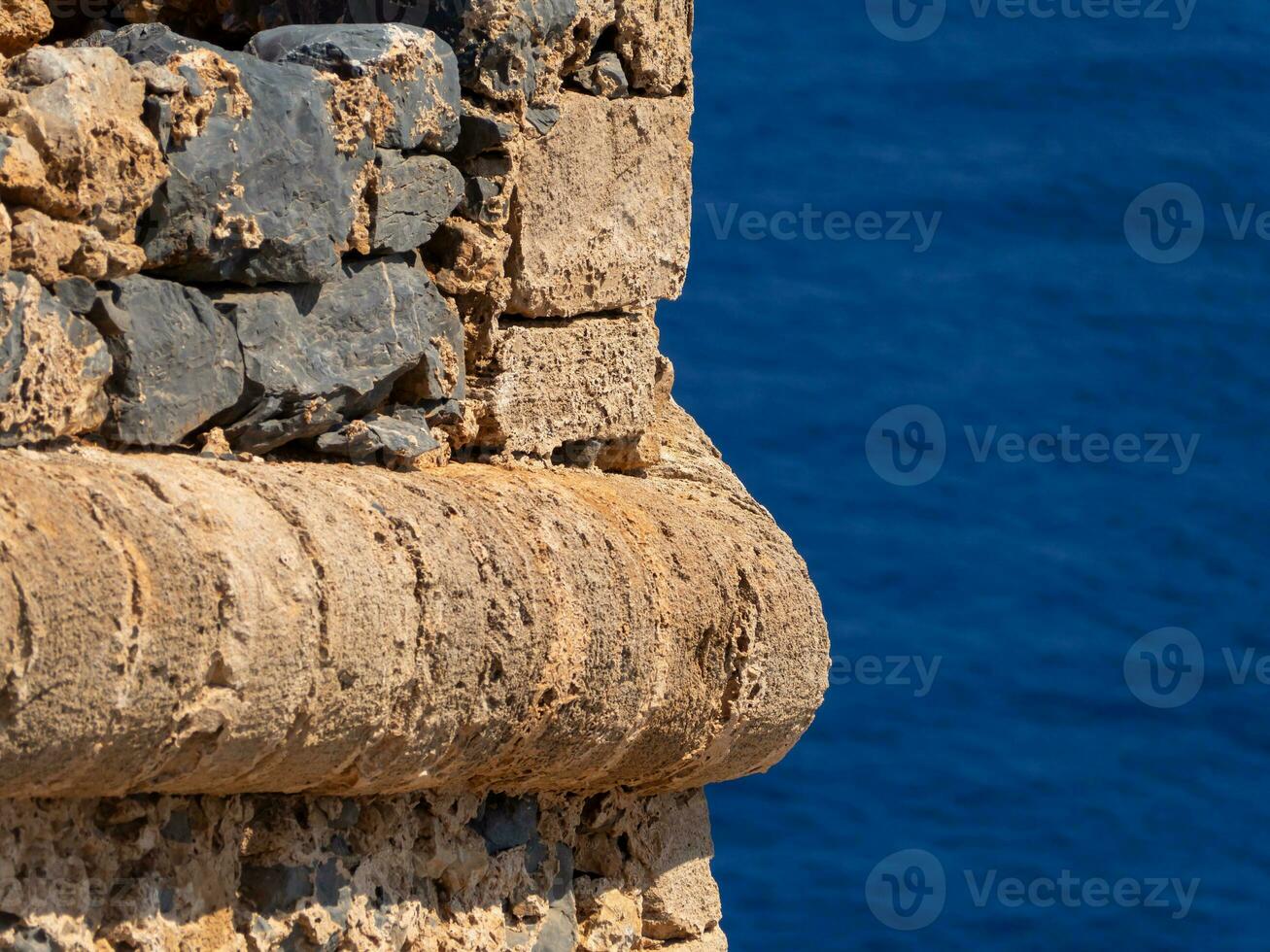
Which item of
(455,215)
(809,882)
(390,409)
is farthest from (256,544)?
(809,882)

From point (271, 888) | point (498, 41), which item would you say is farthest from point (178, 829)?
point (498, 41)

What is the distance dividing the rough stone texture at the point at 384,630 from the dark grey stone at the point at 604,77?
0.68 metres

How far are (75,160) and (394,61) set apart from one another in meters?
0.62

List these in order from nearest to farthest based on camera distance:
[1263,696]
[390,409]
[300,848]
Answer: [300,848], [390,409], [1263,696]

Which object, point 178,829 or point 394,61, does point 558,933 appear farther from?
point 394,61

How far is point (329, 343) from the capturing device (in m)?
2.83

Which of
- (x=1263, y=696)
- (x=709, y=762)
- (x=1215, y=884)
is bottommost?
(x=1215, y=884)

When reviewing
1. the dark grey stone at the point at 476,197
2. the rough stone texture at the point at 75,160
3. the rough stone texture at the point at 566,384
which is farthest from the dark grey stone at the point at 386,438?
the rough stone texture at the point at 75,160

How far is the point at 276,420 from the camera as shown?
9.07 ft

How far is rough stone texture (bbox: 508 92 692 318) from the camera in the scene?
3281mm

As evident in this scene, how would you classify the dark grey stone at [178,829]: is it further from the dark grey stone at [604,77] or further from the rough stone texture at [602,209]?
the dark grey stone at [604,77]

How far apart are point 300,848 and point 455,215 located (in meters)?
1.03

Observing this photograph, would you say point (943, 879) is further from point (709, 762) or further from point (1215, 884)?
point (709, 762)

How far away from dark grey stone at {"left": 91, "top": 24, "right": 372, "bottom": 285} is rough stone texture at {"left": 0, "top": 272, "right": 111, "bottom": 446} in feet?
0.65
